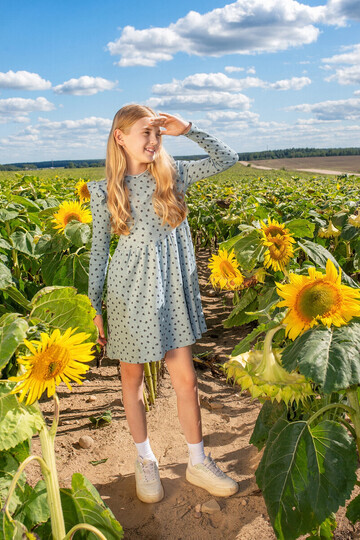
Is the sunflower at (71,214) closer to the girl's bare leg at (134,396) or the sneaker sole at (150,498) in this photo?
the girl's bare leg at (134,396)

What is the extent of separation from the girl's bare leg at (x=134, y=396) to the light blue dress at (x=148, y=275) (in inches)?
3.3

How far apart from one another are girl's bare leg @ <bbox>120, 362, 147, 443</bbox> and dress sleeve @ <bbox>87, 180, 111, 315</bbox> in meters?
0.29

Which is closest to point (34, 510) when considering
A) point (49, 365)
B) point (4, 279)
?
point (49, 365)

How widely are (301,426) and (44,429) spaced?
701 millimetres

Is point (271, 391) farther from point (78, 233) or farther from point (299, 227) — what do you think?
point (78, 233)

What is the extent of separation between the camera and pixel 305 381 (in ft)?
4.50

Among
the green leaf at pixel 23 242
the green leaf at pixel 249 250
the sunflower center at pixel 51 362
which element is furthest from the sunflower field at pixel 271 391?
the green leaf at pixel 23 242

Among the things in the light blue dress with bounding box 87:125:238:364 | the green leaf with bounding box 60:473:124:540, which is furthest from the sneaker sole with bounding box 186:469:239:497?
the green leaf with bounding box 60:473:124:540

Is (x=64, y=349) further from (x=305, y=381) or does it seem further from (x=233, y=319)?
(x=233, y=319)

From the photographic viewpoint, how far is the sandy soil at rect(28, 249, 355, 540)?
2211 millimetres

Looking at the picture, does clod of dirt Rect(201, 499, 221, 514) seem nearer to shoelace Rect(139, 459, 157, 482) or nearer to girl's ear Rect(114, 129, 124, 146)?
shoelace Rect(139, 459, 157, 482)

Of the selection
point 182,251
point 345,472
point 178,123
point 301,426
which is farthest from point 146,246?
point 345,472

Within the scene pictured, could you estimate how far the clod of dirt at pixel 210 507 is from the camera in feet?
7.54

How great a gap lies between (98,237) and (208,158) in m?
0.60
